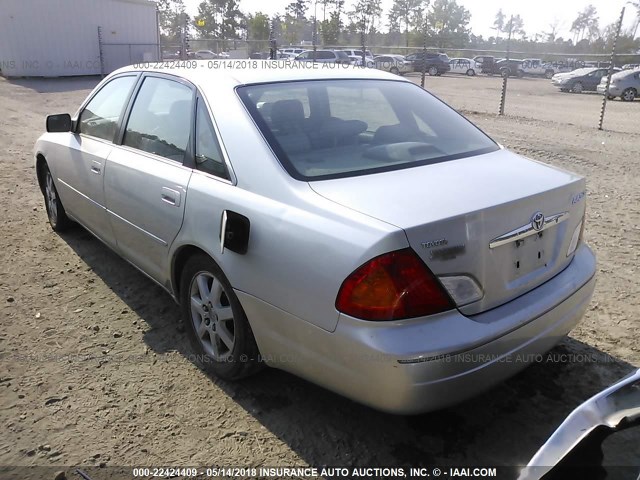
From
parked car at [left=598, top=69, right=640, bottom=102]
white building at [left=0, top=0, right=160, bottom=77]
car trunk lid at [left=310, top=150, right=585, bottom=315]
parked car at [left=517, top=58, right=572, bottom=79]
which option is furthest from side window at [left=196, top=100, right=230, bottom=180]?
parked car at [left=517, top=58, right=572, bottom=79]

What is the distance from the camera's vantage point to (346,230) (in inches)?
84.5

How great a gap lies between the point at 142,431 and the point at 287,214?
4.21ft

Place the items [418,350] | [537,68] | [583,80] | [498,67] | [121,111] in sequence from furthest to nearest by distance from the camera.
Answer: [537,68] → [498,67] → [583,80] → [121,111] → [418,350]

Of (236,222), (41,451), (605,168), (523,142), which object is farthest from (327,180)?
(523,142)

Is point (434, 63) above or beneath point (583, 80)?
above

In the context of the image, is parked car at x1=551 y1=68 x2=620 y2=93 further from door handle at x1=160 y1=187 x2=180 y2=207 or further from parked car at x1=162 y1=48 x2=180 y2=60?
door handle at x1=160 y1=187 x2=180 y2=207

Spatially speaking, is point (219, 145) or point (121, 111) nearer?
point (219, 145)

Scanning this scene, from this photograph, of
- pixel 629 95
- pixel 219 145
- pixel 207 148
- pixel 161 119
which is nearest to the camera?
pixel 219 145

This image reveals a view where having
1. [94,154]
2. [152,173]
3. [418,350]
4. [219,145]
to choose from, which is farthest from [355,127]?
[94,154]

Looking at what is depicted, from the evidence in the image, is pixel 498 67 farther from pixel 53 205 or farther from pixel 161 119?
pixel 161 119

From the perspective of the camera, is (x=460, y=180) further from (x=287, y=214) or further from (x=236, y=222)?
(x=236, y=222)

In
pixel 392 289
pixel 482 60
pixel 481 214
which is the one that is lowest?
pixel 392 289

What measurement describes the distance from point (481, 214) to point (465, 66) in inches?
1729

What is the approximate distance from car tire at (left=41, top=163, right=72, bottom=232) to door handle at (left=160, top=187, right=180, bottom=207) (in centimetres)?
233
